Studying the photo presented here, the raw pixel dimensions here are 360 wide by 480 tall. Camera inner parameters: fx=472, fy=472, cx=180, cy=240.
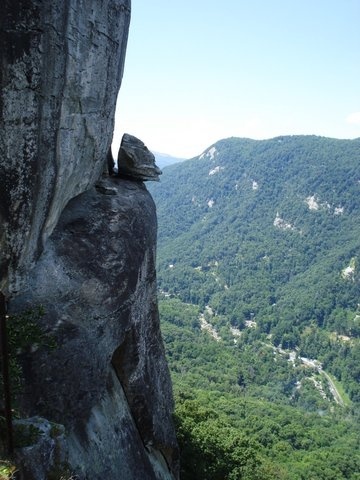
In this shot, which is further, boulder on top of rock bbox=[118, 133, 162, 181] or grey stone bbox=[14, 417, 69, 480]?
boulder on top of rock bbox=[118, 133, 162, 181]

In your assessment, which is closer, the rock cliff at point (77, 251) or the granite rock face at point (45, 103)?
the granite rock face at point (45, 103)

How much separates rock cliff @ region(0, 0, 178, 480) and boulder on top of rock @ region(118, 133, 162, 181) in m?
1.03

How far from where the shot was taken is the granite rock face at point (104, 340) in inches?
468

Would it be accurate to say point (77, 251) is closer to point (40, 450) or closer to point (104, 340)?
point (104, 340)

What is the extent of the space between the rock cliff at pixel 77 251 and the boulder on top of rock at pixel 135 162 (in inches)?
40.5

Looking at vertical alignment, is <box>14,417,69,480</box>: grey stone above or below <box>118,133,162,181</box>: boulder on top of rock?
below

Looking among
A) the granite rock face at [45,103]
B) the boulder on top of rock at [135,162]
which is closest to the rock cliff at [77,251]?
the granite rock face at [45,103]

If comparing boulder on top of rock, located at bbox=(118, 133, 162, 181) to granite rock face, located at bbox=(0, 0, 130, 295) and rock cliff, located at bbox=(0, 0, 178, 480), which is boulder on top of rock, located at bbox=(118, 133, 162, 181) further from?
granite rock face, located at bbox=(0, 0, 130, 295)

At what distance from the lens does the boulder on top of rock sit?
60.2ft

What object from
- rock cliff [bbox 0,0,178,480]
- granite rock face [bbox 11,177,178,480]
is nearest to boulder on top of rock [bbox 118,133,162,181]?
granite rock face [bbox 11,177,178,480]

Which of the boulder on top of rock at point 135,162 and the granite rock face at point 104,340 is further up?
the boulder on top of rock at point 135,162

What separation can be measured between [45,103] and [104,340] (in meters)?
6.60

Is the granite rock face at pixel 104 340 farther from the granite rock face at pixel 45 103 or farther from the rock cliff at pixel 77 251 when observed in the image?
the granite rock face at pixel 45 103

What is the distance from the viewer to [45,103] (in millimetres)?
10023
